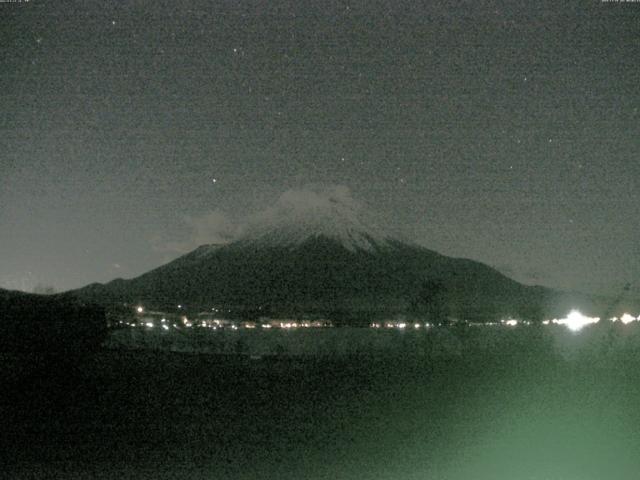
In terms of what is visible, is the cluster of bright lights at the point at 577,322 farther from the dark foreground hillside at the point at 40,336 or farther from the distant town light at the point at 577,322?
the dark foreground hillside at the point at 40,336

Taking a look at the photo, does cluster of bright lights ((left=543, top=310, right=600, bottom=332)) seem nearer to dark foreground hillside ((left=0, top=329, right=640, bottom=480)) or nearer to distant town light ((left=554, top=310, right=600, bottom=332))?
distant town light ((left=554, top=310, right=600, bottom=332))

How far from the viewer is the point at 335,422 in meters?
11.8

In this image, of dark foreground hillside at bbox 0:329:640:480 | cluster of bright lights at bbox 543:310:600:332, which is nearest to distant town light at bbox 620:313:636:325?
cluster of bright lights at bbox 543:310:600:332

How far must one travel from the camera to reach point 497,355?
2042 centimetres

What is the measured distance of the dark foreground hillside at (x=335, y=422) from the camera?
897 centimetres

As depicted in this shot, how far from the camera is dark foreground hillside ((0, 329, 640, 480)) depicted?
29.4ft

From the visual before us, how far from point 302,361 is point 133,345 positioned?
373 inches

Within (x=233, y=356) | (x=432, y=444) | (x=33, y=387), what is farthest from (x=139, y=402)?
(x=233, y=356)

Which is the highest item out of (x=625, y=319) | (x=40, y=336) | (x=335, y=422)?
(x=625, y=319)

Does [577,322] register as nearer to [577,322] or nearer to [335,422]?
[577,322]

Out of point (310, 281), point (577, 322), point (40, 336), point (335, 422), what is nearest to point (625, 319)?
point (577, 322)

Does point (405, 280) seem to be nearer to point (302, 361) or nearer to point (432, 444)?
point (302, 361)

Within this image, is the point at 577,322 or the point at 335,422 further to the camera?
the point at 577,322

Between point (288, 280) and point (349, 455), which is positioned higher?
point (288, 280)
